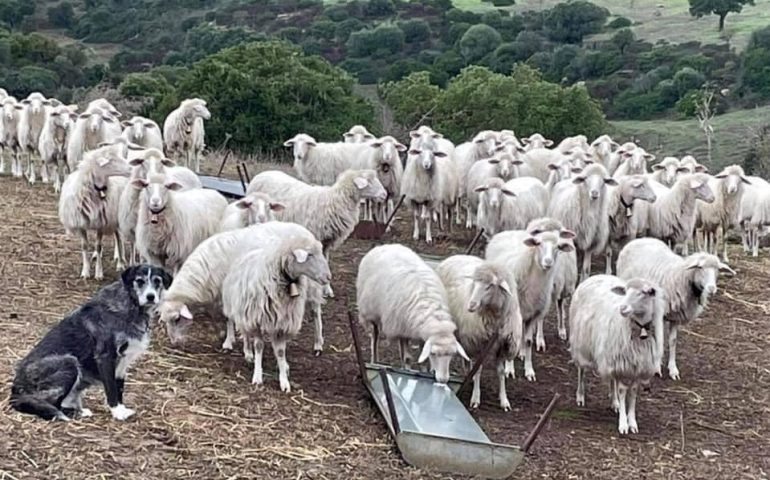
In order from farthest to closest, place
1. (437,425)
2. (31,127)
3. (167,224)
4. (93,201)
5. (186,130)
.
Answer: (186,130) < (31,127) < (93,201) < (167,224) < (437,425)

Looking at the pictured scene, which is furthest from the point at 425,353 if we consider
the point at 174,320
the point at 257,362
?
the point at 174,320

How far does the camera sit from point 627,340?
8734 mm

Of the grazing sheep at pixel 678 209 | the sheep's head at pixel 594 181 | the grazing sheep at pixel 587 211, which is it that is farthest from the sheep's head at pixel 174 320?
the grazing sheep at pixel 678 209

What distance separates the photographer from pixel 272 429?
25.3 feet

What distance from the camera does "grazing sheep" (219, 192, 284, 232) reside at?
11086 mm

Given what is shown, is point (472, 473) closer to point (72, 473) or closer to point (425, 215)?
point (72, 473)

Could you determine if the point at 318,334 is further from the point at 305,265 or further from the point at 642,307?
the point at 642,307

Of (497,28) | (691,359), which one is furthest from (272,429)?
(497,28)

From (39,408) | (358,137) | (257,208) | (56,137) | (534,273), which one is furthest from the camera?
(358,137)

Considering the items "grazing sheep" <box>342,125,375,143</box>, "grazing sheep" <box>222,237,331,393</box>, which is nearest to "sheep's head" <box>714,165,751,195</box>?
"grazing sheep" <box>342,125,375,143</box>

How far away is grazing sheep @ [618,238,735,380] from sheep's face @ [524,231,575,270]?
119cm

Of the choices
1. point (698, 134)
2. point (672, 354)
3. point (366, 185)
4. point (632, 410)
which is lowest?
point (698, 134)

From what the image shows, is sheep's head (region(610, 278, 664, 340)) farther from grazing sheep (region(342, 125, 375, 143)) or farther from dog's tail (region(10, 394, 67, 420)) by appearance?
grazing sheep (region(342, 125, 375, 143))

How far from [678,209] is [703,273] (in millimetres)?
3952
